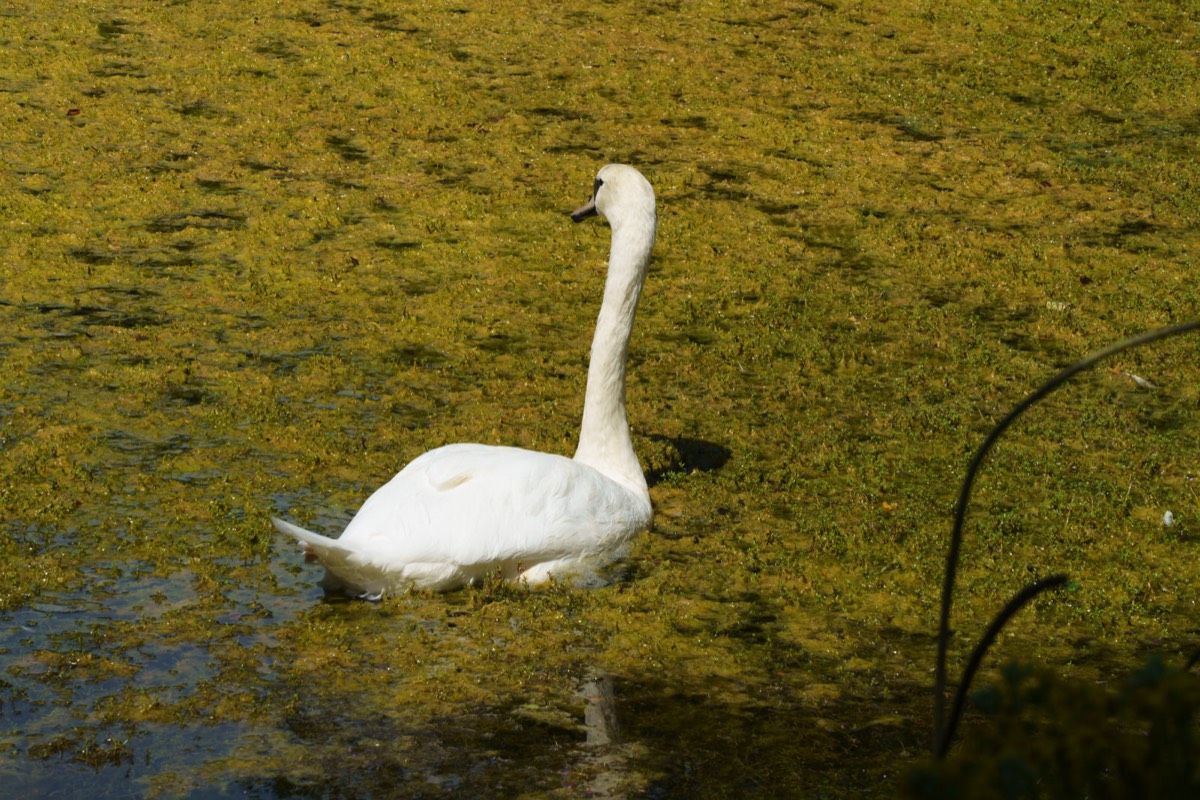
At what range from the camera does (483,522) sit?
442cm

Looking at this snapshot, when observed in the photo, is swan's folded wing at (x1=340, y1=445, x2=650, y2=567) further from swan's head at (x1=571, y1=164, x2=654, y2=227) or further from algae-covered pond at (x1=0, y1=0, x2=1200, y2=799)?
swan's head at (x1=571, y1=164, x2=654, y2=227)

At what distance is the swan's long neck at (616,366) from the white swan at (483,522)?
0.06ft

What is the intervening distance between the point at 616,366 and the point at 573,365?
44.4 inches

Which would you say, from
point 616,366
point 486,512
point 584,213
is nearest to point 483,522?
point 486,512

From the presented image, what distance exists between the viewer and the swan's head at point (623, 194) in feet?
17.2

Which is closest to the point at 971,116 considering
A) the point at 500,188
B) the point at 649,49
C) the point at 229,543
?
the point at 649,49

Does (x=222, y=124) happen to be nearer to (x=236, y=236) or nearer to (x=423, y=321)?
(x=236, y=236)

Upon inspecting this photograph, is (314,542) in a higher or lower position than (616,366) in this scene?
lower

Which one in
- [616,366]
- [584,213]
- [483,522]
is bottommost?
[483,522]

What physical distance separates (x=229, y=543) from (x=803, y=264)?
12.4ft

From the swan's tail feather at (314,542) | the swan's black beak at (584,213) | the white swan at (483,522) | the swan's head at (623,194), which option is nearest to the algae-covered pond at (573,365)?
Result: the white swan at (483,522)

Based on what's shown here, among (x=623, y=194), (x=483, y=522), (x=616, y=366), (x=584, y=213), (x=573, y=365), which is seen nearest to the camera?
(x=483, y=522)

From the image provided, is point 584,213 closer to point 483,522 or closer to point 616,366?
point 616,366

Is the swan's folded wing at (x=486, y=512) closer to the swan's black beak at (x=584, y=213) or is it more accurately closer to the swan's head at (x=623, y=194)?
the swan's head at (x=623, y=194)
